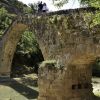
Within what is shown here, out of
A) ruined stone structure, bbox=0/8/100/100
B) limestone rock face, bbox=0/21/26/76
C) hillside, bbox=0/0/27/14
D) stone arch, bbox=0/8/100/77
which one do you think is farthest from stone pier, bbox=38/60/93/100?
hillside, bbox=0/0/27/14

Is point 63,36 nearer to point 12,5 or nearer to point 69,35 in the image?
point 69,35

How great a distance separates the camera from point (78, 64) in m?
10.4

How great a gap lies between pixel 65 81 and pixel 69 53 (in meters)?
0.93

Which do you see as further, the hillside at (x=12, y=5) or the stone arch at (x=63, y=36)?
the hillside at (x=12, y=5)

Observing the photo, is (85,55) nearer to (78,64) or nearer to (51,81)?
(78,64)

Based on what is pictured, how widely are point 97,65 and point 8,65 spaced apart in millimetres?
6548

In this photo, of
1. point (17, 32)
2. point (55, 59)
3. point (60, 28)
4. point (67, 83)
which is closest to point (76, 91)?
point (67, 83)

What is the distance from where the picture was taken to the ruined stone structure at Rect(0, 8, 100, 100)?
9445 mm

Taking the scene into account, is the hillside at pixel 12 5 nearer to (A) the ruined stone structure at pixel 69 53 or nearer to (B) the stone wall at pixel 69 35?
(B) the stone wall at pixel 69 35

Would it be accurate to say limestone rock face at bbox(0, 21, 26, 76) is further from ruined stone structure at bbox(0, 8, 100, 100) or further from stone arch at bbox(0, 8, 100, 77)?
ruined stone structure at bbox(0, 8, 100, 100)

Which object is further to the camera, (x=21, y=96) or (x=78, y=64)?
Answer: (x=21, y=96)

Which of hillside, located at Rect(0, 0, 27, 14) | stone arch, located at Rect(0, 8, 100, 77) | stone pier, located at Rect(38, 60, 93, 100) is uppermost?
hillside, located at Rect(0, 0, 27, 14)

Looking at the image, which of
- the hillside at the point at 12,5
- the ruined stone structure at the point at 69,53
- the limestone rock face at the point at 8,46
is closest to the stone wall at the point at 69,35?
the ruined stone structure at the point at 69,53

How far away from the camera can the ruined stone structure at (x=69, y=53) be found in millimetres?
9445
